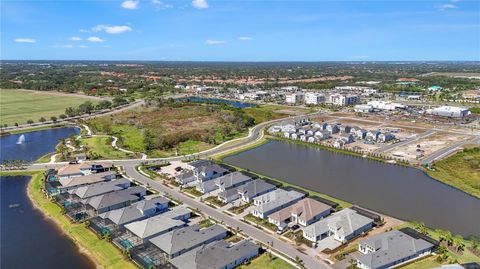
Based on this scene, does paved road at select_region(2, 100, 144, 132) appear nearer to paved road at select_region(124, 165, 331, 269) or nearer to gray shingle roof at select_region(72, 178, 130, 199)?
paved road at select_region(124, 165, 331, 269)

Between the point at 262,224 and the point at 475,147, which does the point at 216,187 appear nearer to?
the point at 262,224

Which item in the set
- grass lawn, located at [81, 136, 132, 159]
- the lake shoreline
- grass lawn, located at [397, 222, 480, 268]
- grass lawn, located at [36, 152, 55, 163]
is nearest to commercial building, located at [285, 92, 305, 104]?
grass lawn, located at [81, 136, 132, 159]

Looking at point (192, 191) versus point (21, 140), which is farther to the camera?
point (21, 140)

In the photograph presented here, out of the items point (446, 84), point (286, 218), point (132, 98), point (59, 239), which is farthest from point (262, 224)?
point (446, 84)

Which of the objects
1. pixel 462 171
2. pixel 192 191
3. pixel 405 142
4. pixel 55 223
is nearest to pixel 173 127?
pixel 192 191

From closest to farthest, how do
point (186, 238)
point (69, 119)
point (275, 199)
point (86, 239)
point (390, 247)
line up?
point (390, 247) < point (186, 238) < point (86, 239) < point (275, 199) < point (69, 119)

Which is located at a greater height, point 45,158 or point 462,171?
point 462,171

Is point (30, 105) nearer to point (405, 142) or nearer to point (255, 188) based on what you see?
point (255, 188)
